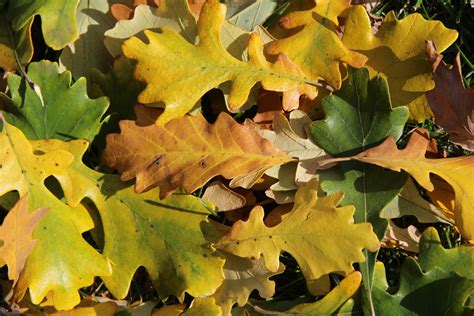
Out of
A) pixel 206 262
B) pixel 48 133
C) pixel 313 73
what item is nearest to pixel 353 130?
pixel 313 73

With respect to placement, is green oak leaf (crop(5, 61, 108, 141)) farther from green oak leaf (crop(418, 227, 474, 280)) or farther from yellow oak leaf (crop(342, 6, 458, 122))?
green oak leaf (crop(418, 227, 474, 280))

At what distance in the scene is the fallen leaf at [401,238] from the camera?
1.52m

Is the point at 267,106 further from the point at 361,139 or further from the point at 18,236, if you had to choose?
the point at 18,236

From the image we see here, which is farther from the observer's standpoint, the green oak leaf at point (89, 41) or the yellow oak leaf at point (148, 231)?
the green oak leaf at point (89, 41)

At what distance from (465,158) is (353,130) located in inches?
9.1

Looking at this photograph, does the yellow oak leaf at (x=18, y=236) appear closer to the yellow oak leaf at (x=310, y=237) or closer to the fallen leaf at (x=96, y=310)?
the fallen leaf at (x=96, y=310)

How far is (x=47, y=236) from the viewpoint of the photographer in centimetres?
140

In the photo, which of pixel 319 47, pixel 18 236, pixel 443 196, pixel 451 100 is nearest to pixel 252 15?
pixel 319 47

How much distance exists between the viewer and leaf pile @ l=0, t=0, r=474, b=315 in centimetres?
140

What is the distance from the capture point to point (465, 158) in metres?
1.43

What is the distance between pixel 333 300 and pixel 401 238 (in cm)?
21

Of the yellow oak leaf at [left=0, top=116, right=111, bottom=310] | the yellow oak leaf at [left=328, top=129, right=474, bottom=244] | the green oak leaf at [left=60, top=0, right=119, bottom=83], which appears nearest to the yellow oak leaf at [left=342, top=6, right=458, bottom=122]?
the yellow oak leaf at [left=328, top=129, right=474, bottom=244]

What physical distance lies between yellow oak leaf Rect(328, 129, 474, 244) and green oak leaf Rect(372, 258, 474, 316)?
94mm

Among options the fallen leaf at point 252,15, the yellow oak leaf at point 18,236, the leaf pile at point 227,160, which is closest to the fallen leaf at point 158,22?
the leaf pile at point 227,160
